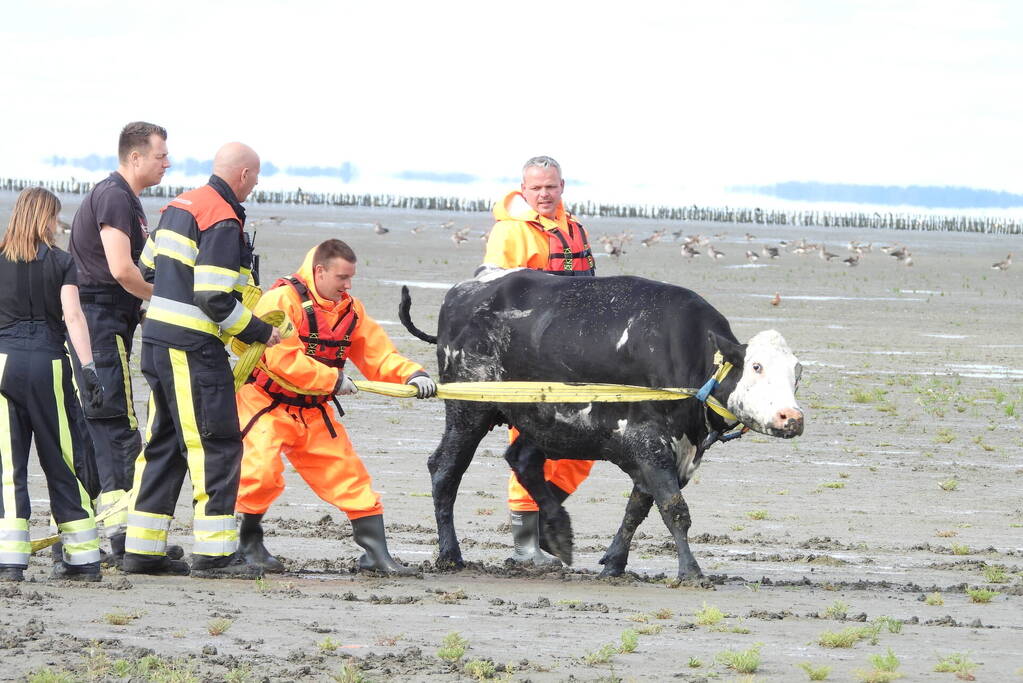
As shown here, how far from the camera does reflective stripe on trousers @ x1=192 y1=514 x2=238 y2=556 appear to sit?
29.1 feet

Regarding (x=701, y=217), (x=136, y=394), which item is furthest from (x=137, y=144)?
(x=701, y=217)

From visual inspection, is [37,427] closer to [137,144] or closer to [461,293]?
[137,144]

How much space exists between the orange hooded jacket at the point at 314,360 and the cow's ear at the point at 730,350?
1820mm

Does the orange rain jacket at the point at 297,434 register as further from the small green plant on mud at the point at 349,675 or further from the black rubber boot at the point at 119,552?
the small green plant on mud at the point at 349,675

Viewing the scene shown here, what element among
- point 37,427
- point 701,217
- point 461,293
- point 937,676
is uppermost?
point 701,217

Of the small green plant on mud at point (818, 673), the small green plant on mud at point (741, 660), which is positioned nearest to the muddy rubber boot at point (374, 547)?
the small green plant on mud at point (741, 660)

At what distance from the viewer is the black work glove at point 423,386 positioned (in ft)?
31.1

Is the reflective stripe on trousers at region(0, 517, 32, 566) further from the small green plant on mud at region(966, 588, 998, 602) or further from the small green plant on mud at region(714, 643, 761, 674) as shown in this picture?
the small green plant on mud at region(966, 588, 998, 602)

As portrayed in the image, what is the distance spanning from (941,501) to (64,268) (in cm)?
722

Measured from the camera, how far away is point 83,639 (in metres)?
7.21

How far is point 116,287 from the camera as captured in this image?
9508 mm

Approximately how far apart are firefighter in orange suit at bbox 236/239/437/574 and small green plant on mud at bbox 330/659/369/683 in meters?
2.62

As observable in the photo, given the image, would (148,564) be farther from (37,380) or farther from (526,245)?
(526,245)

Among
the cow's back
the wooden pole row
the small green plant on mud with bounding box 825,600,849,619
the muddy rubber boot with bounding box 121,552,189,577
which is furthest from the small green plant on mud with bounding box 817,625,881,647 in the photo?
the wooden pole row
